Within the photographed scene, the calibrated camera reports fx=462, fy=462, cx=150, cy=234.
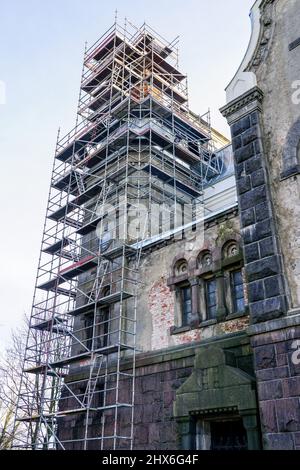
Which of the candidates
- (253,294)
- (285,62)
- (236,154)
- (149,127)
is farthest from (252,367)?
(149,127)

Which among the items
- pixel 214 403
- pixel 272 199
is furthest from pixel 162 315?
pixel 272 199

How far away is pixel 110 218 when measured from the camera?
19.0m

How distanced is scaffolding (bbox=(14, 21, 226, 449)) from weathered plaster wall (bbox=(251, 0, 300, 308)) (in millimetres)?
5205

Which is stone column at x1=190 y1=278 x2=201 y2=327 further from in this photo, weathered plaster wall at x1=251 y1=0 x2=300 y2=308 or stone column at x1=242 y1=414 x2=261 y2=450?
weathered plaster wall at x1=251 y1=0 x2=300 y2=308

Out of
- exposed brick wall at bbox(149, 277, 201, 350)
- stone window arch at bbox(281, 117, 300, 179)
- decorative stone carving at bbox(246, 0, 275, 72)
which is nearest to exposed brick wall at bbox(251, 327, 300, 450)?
exposed brick wall at bbox(149, 277, 201, 350)

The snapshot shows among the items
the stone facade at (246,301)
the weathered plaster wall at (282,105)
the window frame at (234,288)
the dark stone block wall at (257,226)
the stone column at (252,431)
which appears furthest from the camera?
the window frame at (234,288)

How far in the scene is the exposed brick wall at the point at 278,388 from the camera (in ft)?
Result: 28.9

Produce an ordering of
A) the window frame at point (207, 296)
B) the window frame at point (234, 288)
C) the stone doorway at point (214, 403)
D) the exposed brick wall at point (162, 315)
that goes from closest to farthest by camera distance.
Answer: the stone doorway at point (214, 403) < the window frame at point (234, 288) < the window frame at point (207, 296) < the exposed brick wall at point (162, 315)

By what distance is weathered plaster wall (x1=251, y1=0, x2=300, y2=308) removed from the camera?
10.3 m

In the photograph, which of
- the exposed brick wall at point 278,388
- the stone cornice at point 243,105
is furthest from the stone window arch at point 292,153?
the exposed brick wall at point 278,388

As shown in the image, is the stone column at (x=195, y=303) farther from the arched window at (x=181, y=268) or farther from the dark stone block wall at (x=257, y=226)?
the dark stone block wall at (x=257, y=226)

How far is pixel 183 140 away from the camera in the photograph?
23.4 m

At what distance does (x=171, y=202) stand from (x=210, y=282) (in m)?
7.75

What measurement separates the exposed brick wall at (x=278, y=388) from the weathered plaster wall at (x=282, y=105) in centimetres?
95
